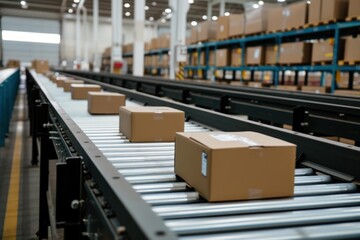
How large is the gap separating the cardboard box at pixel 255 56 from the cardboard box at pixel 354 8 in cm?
274

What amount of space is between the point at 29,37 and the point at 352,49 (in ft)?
81.8

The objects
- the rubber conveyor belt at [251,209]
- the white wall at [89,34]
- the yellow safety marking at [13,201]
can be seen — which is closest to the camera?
the rubber conveyor belt at [251,209]

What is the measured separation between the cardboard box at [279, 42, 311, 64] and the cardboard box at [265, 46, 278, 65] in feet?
1.27

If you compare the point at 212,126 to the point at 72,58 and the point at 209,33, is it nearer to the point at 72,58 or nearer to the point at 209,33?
the point at 209,33

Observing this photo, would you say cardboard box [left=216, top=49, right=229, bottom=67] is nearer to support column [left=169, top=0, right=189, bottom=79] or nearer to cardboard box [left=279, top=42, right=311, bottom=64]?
support column [left=169, top=0, right=189, bottom=79]

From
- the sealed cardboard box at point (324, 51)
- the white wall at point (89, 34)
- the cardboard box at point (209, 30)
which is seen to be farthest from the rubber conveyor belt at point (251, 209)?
the white wall at point (89, 34)

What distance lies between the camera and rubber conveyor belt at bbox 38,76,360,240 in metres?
1.19

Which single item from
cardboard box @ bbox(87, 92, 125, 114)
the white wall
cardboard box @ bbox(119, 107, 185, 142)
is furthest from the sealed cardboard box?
the white wall

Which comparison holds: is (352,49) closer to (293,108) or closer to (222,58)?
(293,108)

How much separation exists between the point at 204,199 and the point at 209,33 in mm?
10424

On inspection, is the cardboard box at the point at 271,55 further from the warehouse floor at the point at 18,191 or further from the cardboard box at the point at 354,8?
the warehouse floor at the point at 18,191

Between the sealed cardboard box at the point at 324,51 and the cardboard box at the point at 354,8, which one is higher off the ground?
the cardboard box at the point at 354,8

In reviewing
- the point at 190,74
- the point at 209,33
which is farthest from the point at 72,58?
the point at 209,33

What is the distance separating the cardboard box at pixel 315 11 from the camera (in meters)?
6.87
